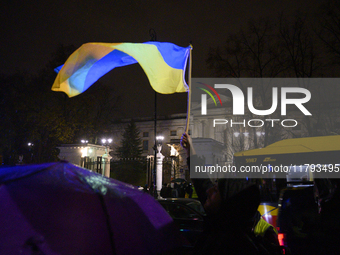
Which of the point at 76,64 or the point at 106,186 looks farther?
the point at 76,64

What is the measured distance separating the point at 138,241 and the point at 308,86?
21.2 meters

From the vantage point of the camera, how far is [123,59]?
5301mm

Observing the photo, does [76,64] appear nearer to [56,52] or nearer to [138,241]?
[138,241]

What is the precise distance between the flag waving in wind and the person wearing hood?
114 inches

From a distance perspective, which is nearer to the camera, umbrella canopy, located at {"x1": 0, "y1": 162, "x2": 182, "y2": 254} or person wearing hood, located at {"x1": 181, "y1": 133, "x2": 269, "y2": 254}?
umbrella canopy, located at {"x1": 0, "y1": 162, "x2": 182, "y2": 254}

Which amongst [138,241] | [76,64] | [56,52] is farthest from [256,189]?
[56,52]

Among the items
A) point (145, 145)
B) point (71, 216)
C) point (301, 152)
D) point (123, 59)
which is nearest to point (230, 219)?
point (71, 216)

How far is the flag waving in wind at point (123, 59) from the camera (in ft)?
15.6

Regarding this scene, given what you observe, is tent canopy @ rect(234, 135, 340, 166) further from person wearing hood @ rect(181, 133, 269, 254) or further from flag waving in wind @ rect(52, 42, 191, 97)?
person wearing hood @ rect(181, 133, 269, 254)

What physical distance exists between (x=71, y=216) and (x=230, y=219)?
1244 mm

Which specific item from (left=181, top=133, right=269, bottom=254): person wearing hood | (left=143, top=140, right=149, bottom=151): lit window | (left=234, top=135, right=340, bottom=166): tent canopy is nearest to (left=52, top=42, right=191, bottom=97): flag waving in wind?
(left=181, top=133, right=269, bottom=254): person wearing hood

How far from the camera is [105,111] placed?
40.0 metres

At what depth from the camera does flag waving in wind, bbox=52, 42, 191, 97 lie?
15.6 feet

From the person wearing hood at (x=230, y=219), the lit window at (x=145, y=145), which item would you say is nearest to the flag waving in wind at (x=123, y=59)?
the person wearing hood at (x=230, y=219)
